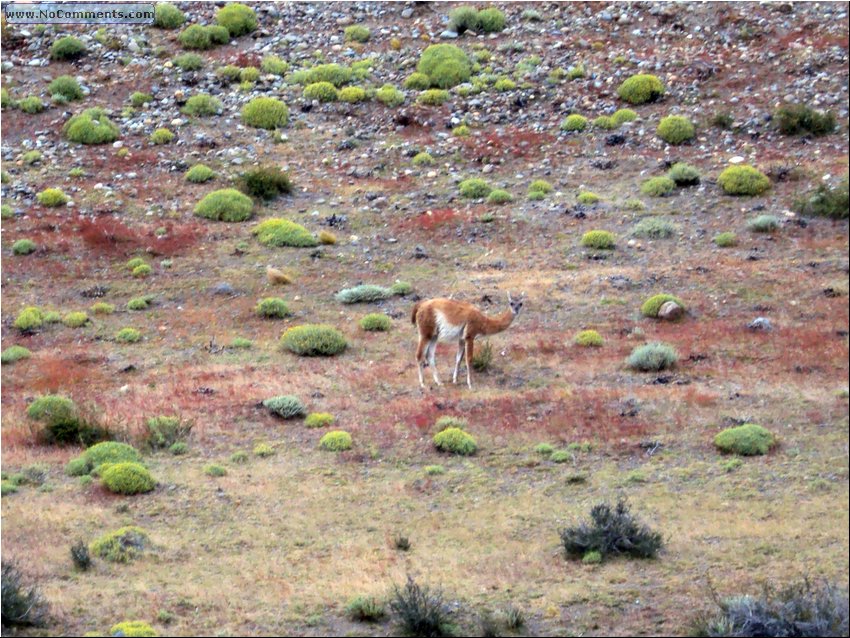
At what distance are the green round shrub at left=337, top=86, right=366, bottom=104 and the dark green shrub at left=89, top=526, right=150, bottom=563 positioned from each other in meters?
29.3

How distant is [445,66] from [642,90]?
7.48 metres

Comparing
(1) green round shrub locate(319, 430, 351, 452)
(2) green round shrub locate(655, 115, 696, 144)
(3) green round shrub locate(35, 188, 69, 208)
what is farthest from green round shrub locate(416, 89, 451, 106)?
(1) green round shrub locate(319, 430, 351, 452)

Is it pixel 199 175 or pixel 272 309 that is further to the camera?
pixel 199 175

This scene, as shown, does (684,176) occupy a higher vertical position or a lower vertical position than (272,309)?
higher

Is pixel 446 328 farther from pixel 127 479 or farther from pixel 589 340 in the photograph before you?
pixel 127 479

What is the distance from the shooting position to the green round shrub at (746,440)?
16547 millimetres

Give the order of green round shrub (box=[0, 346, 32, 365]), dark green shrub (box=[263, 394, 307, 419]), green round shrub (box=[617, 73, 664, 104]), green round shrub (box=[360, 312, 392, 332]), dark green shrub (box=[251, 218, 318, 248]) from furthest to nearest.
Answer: green round shrub (box=[617, 73, 664, 104])
dark green shrub (box=[251, 218, 318, 248])
green round shrub (box=[360, 312, 392, 332])
green round shrub (box=[0, 346, 32, 365])
dark green shrub (box=[263, 394, 307, 419])

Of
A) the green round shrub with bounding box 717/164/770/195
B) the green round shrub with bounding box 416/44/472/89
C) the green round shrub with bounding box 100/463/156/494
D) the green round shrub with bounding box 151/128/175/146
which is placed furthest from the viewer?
the green round shrub with bounding box 416/44/472/89

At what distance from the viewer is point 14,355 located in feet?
77.0

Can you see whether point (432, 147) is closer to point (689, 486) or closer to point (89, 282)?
point (89, 282)

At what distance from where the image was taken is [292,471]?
16938 mm

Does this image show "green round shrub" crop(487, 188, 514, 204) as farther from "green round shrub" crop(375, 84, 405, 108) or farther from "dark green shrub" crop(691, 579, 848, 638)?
"dark green shrub" crop(691, 579, 848, 638)

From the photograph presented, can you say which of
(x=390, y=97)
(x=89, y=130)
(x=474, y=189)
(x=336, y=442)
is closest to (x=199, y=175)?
(x=89, y=130)

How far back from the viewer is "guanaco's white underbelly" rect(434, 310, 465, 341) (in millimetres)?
21094
